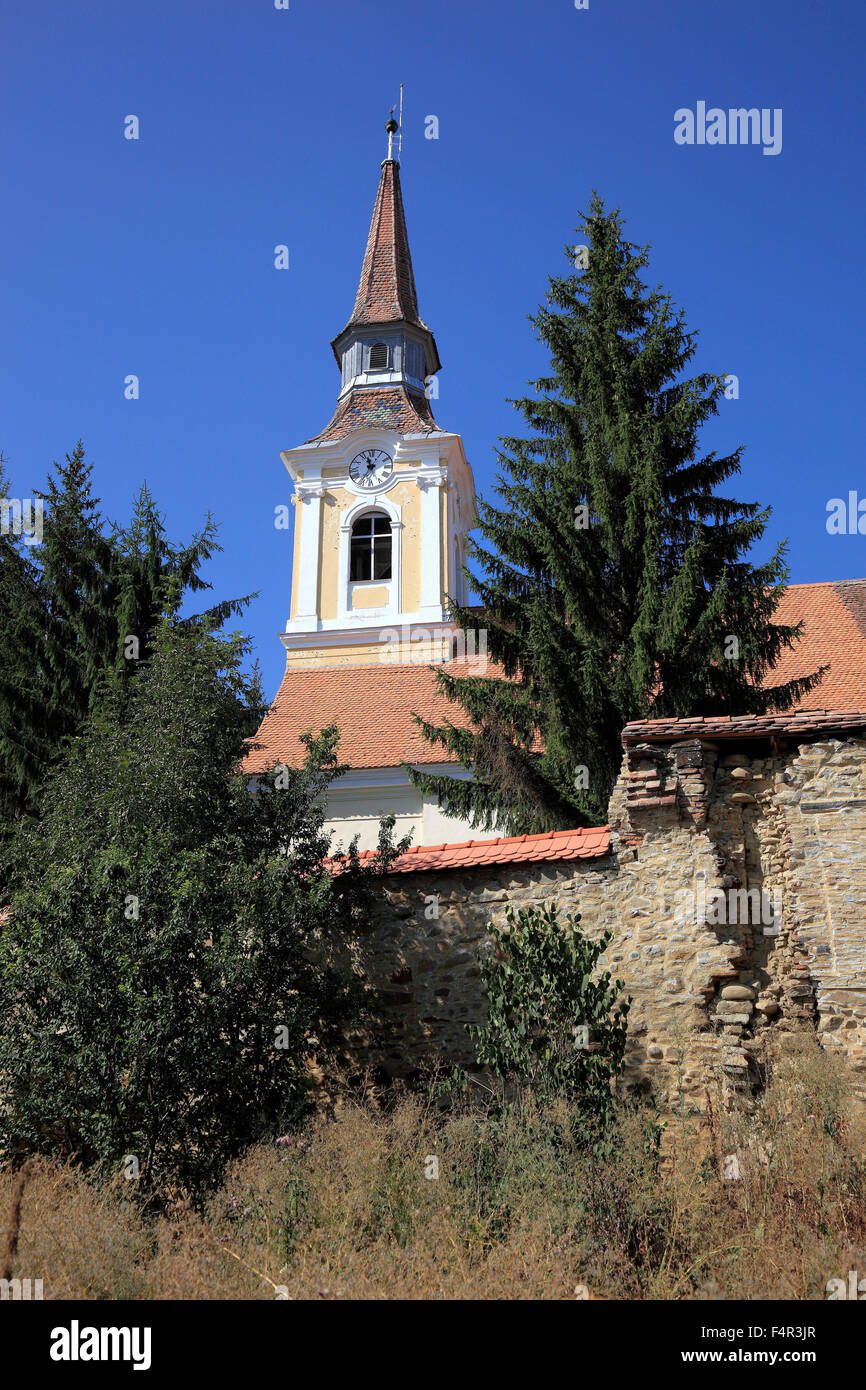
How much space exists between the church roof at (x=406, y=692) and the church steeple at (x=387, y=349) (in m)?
9.47

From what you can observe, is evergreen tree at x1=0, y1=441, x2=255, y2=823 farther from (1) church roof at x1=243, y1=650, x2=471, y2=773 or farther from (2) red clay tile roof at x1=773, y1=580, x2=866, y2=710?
(2) red clay tile roof at x1=773, y1=580, x2=866, y2=710

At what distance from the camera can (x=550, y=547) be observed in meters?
12.4

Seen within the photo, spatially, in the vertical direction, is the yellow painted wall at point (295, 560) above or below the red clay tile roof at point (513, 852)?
above

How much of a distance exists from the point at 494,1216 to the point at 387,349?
94.0 ft

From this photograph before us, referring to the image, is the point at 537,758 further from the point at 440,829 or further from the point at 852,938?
the point at 440,829

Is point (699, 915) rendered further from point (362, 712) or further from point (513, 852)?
point (362, 712)

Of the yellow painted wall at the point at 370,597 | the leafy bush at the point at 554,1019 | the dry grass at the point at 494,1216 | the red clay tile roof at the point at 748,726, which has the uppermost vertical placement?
the yellow painted wall at the point at 370,597

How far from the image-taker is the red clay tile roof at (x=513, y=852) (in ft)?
29.5

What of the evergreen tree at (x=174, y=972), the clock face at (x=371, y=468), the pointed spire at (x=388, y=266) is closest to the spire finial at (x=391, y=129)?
the pointed spire at (x=388, y=266)

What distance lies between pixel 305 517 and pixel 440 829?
12778mm

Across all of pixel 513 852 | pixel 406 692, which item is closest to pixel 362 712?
pixel 406 692

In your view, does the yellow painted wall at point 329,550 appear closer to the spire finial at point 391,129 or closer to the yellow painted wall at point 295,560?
the yellow painted wall at point 295,560

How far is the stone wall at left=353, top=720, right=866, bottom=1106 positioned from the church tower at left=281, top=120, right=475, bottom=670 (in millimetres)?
16047

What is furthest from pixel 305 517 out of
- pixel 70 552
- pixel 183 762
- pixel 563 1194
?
pixel 563 1194
